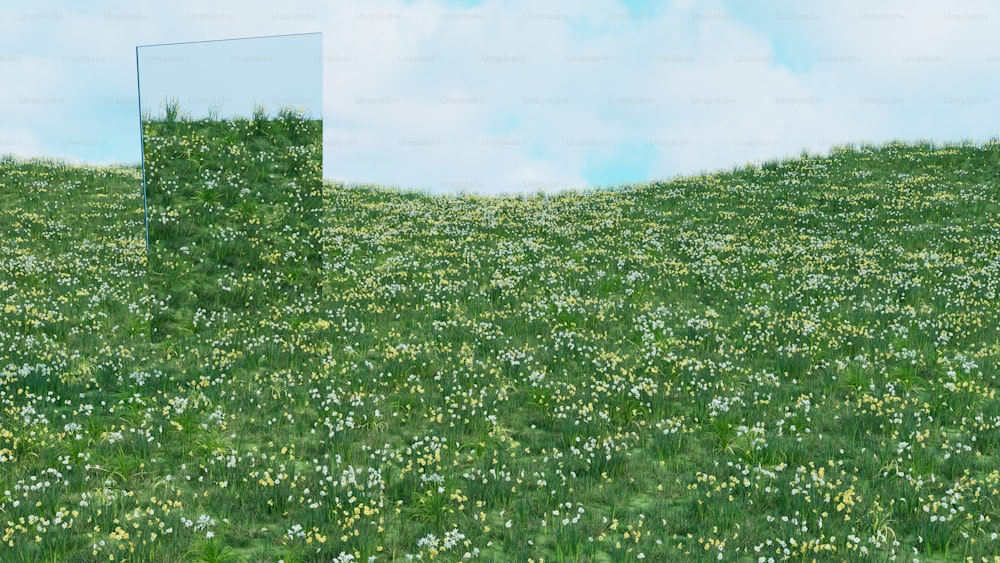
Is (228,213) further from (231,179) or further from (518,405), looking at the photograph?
(518,405)

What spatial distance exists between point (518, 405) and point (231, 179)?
9.95m

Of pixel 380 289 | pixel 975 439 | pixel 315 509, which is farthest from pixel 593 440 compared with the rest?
pixel 380 289

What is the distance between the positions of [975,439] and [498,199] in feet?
76.1

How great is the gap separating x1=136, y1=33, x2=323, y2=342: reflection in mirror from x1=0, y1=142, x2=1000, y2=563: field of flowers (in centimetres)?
48

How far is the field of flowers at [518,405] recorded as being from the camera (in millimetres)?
7613

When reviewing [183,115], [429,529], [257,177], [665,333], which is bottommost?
[429,529]

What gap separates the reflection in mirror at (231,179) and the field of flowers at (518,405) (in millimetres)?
482

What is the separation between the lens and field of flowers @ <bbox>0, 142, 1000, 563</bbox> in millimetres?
7613

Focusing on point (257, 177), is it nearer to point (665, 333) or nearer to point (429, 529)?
point (665, 333)

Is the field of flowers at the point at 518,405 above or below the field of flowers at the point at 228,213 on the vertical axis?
below

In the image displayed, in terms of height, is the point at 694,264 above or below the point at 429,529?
above

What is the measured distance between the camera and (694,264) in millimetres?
19797

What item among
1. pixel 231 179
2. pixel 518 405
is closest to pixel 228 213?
pixel 231 179

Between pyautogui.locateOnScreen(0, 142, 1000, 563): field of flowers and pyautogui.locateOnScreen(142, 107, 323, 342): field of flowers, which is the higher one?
pyautogui.locateOnScreen(142, 107, 323, 342): field of flowers
